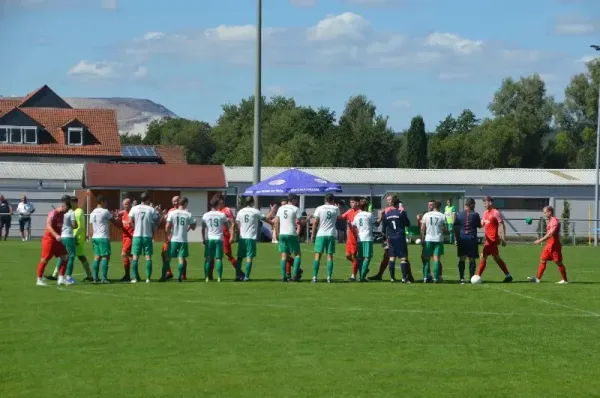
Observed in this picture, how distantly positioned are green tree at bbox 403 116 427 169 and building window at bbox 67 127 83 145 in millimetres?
33968

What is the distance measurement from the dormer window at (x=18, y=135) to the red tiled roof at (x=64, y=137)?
1.07 m

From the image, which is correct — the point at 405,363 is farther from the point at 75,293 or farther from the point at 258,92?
the point at 258,92

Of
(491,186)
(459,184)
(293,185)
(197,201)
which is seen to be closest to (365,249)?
(293,185)

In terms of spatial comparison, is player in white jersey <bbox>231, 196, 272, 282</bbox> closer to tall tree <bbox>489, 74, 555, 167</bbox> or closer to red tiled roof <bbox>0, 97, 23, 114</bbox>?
red tiled roof <bbox>0, 97, 23, 114</bbox>

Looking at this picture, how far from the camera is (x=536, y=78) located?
11244 cm

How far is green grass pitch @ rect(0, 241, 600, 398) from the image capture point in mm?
11508

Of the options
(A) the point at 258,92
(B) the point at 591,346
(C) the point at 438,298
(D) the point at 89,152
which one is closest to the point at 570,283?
(C) the point at 438,298

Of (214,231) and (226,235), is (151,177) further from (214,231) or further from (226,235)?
(214,231)

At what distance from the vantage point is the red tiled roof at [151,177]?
50438 mm

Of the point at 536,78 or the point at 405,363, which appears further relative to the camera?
the point at 536,78

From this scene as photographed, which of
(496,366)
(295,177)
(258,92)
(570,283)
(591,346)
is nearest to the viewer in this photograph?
(496,366)

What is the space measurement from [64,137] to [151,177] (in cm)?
3763

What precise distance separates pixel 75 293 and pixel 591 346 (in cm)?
1019

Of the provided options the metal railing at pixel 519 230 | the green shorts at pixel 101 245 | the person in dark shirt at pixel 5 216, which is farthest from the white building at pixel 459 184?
the green shorts at pixel 101 245
